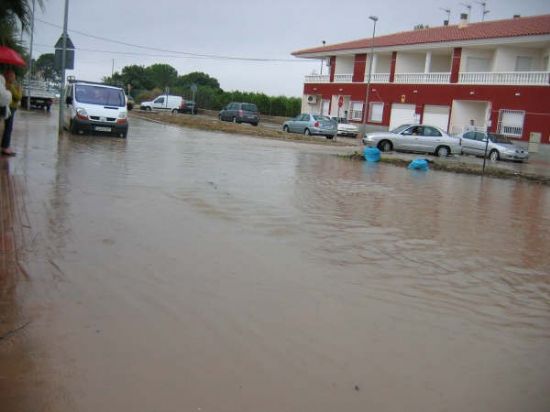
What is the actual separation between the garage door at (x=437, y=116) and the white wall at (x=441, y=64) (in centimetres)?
446

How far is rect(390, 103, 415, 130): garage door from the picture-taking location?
44828 millimetres

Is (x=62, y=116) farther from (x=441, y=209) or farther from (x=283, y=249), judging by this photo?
(x=283, y=249)

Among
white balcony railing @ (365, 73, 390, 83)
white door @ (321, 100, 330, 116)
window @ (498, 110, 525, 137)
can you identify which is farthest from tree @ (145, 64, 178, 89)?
window @ (498, 110, 525, 137)

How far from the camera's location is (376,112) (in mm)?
48281

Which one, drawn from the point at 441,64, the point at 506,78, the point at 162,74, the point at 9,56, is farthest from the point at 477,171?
the point at 162,74

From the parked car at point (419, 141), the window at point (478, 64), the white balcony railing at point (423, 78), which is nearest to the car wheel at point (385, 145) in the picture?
the parked car at point (419, 141)

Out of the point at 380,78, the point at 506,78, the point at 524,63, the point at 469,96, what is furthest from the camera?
the point at 380,78

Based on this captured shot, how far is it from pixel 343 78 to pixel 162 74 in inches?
2569

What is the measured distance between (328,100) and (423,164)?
35.2 meters

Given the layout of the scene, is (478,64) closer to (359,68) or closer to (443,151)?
(359,68)

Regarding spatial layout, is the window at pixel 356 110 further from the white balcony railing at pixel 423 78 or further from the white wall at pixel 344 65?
the white wall at pixel 344 65

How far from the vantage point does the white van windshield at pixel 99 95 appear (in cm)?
2127

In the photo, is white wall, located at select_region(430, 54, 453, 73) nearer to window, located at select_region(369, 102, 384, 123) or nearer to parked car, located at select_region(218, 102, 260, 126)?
window, located at select_region(369, 102, 384, 123)

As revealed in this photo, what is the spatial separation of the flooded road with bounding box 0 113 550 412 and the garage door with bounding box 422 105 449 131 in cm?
3210
